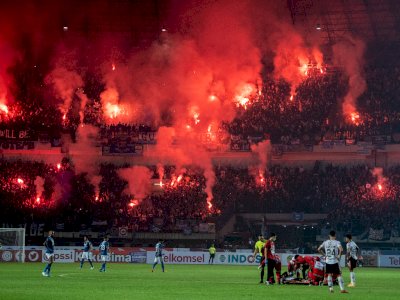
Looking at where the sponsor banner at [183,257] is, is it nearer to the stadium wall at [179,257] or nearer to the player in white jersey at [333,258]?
the stadium wall at [179,257]

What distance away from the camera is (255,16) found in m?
80.8

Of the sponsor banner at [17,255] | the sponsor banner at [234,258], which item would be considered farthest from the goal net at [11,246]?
the sponsor banner at [234,258]

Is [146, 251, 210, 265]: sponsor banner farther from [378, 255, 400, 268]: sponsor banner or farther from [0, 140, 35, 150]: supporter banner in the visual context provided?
[0, 140, 35, 150]: supporter banner

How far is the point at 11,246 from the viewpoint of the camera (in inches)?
2367

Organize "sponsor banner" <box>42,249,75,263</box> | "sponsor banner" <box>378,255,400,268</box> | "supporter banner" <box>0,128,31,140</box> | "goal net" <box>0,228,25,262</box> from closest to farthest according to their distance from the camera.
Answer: "goal net" <box>0,228,25,262</box> → "sponsor banner" <box>42,249,75,263</box> → "sponsor banner" <box>378,255,400,268</box> → "supporter banner" <box>0,128,31,140</box>

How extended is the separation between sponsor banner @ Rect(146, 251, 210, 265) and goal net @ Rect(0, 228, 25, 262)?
32.9ft

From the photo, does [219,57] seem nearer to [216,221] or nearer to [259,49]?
[259,49]

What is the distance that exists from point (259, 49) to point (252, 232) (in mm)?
21002

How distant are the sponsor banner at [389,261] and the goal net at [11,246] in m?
28.2

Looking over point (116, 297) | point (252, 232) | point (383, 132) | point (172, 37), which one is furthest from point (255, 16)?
point (116, 297)

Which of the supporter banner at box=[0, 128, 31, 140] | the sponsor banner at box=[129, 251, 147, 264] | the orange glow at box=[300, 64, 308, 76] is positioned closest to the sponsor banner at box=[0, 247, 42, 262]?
the sponsor banner at box=[129, 251, 147, 264]

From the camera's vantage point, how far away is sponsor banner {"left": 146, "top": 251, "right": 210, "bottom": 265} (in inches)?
2466

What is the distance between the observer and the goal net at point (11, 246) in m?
59.3

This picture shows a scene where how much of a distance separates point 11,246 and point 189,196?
19.6 metres
